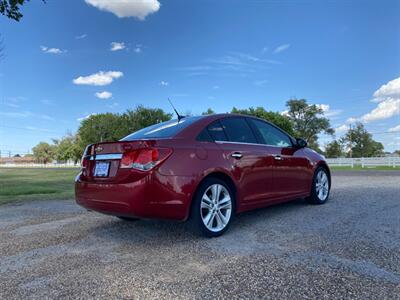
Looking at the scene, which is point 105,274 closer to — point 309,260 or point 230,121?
point 309,260

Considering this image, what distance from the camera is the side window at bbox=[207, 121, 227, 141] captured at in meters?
4.35

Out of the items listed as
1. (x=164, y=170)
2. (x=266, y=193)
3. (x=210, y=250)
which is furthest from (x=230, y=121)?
(x=210, y=250)

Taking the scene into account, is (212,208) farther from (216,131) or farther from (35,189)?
(35,189)

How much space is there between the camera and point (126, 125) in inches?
2402

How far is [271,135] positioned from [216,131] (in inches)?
53.9

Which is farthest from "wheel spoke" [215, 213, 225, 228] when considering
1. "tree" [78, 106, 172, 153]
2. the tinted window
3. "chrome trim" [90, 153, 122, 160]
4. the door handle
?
"tree" [78, 106, 172, 153]

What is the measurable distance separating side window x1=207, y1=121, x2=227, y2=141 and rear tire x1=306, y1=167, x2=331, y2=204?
2.49 m

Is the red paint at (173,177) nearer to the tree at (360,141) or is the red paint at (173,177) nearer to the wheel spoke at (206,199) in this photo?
the wheel spoke at (206,199)

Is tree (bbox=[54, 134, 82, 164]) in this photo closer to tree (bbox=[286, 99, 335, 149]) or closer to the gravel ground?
tree (bbox=[286, 99, 335, 149])

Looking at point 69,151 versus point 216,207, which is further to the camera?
point 69,151

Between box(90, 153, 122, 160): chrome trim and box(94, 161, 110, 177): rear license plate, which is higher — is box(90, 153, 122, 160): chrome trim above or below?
above

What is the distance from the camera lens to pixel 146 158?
11.9 feet

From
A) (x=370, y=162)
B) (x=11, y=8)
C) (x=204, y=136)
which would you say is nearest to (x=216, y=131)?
(x=204, y=136)

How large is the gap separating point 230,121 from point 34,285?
10.1 ft
